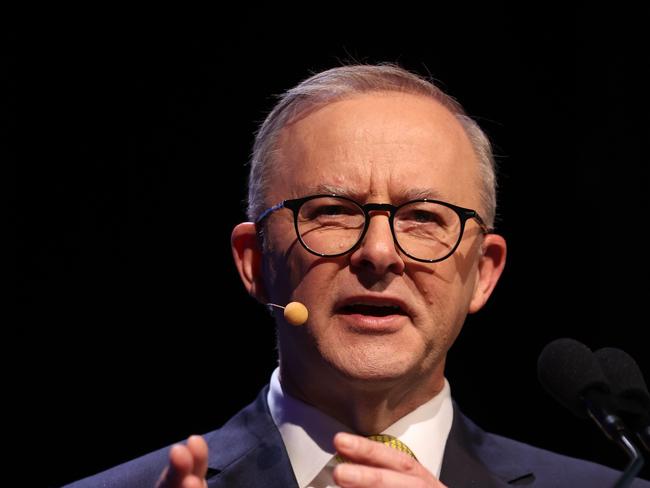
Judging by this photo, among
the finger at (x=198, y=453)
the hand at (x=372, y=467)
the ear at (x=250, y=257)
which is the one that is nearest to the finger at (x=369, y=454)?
the hand at (x=372, y=467)

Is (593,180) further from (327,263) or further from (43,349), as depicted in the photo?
(43,349)

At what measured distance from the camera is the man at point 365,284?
210cm

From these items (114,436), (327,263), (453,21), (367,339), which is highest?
(453,21)

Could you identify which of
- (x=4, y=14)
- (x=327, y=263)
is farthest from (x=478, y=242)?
(x=4, y=14)

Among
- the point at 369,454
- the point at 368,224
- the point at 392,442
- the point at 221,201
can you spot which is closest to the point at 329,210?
the point at 368,224

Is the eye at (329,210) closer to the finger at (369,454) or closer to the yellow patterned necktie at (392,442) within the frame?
the yellow patterned necktie at (392,442)

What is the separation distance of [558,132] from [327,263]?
1751 mm

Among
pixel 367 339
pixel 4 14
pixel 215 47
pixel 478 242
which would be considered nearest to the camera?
pixel 367 339

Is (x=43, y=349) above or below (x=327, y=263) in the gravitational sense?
below

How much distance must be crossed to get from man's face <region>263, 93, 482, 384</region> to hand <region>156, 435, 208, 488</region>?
1.82 feet

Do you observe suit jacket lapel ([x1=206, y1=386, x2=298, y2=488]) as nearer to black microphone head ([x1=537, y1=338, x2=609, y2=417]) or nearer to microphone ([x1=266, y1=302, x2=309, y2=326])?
microphone ([x1=266, y1=302, x2=309, y2=326])

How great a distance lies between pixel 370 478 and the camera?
159 cm

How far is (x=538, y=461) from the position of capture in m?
2.38

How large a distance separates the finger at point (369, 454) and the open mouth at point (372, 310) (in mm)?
512
